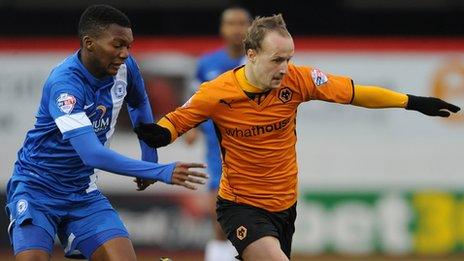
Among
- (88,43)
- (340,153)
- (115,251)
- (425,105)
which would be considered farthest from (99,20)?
(340,153)

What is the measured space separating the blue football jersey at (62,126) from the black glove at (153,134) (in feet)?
0.79

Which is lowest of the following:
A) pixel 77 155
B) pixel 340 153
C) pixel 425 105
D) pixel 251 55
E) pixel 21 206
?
pixel 340 153

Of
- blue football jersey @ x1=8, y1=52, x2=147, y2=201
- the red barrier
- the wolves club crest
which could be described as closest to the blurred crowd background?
the red barrier

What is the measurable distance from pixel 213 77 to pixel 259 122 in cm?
357

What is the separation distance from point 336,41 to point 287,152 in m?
5.77

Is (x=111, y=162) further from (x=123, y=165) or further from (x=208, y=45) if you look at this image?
(x=208, y=45)

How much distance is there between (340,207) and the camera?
40.5 ft

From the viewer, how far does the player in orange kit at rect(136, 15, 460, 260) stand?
6738mm

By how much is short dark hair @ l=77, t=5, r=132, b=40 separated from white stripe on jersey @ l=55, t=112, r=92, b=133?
19.9 inches

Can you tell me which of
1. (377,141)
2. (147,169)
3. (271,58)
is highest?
(271,58)

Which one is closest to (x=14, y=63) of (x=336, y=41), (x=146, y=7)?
(x=146, y=7)

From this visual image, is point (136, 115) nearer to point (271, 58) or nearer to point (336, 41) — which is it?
point (271, 58)

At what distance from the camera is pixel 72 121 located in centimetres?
623

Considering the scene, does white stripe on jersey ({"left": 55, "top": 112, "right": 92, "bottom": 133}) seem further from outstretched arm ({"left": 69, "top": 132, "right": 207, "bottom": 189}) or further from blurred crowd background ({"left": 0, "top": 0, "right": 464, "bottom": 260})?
blurred crowd background ({"left": 0, "top": 0, "right": 464, "bottom": 260})
